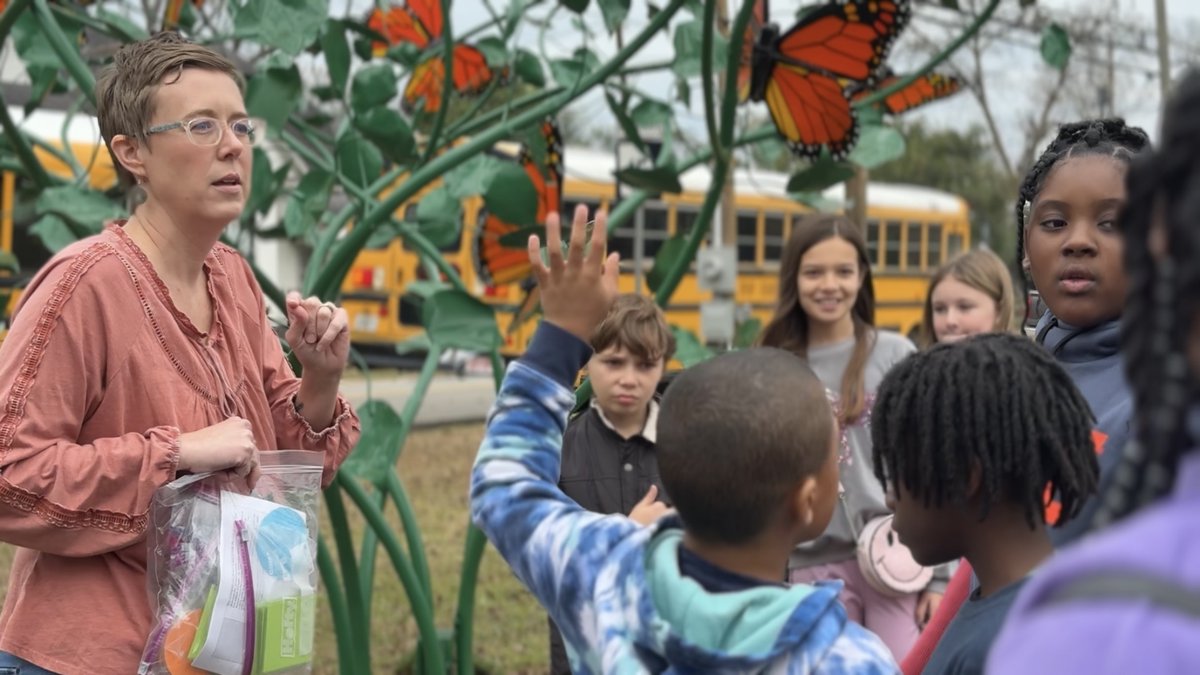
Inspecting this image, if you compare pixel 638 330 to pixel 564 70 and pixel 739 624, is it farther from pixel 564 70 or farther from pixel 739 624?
A: pixel 739 624

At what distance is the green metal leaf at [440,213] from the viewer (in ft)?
11.9

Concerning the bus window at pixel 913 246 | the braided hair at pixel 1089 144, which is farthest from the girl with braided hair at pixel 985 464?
the bus window at pixel 913 246

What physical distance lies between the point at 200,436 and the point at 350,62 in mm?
1754

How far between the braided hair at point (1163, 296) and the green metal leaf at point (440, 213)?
287 cm

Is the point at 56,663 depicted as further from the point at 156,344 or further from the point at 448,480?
Result: the point at 448,480

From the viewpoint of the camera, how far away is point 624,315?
10.5 ft

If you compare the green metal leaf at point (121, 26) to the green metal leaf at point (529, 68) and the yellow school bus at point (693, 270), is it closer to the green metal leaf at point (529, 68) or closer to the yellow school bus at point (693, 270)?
the green metal leaf at point (529, 68)

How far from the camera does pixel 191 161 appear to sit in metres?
2.01

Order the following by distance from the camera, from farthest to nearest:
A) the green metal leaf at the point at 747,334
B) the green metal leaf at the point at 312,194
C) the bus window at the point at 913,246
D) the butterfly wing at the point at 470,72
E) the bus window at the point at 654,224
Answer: the bus window at the point at 913,246
the bus window at the point at 654,224
the butterfly wing at the point at 470,72
the green metal leaf at the point at 747,334
the green metal leaf at the point at 312,194

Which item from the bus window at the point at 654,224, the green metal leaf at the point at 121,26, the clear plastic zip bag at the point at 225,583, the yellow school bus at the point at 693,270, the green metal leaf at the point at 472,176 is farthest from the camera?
the bus window at the point at 654,224

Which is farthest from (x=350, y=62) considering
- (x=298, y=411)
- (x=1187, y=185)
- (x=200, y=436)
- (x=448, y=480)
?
(x=448, y=480)

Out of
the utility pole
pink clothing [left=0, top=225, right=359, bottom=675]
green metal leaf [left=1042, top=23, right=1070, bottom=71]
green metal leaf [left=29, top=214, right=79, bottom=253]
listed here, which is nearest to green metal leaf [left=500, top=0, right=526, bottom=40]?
green metal leaf [left=29, top=214, right=79, bottom=253]

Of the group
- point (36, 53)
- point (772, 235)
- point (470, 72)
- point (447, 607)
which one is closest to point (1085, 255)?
point (470, 72)

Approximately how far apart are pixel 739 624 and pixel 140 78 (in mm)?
1278
